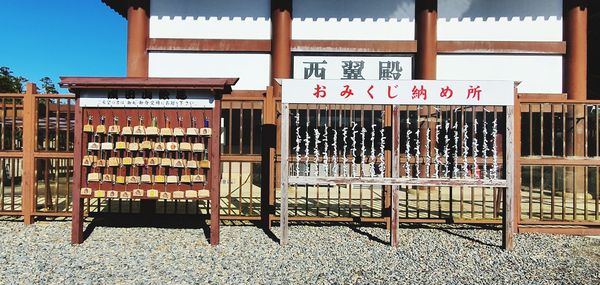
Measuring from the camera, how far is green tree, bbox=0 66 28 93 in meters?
23.9

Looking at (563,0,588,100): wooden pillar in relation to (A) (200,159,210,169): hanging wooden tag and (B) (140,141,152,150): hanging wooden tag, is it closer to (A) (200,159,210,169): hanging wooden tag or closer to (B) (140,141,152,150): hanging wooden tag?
(A) (200,159,210,169): hanging wooden tag

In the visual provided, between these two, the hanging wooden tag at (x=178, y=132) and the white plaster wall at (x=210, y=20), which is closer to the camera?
the hanging wooden tag at (x=178, y=132)

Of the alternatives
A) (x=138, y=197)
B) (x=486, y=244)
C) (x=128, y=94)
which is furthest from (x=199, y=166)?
(x=486, y=244)

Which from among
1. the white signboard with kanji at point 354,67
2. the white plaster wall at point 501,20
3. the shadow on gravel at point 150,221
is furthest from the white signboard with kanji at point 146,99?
the white plaster wall at point 501,20

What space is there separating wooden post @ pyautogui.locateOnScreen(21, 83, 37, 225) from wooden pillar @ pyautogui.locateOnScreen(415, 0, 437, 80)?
8614 millimetres

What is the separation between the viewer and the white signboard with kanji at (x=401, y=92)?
455 centimetres

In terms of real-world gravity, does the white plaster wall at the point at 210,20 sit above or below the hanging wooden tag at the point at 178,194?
above

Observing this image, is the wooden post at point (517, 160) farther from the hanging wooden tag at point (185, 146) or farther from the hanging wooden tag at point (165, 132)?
the hanging wooden tag at point (165, 132)

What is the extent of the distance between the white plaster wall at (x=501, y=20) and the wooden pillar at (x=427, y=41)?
40 centimetres

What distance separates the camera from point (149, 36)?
1039 cm

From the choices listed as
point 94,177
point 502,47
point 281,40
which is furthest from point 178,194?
point 502,47

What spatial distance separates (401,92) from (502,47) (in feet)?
23.5

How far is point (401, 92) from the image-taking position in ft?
15.1

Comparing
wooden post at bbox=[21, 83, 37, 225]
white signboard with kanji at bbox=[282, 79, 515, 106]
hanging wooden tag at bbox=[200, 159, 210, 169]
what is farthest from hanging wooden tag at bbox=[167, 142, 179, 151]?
wooden post at bbox=[21, 83, 37, 225]
